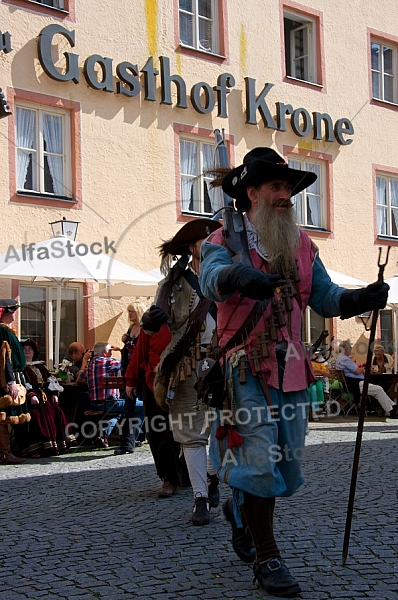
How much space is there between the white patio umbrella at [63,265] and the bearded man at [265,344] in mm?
7171

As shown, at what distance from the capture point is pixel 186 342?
6344mm

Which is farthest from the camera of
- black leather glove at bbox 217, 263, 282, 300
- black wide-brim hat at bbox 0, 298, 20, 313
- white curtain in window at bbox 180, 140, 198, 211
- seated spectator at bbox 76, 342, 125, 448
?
white curtain in window at bbox 180, 140, 198, 211

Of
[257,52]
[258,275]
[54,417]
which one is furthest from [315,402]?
[258,275]

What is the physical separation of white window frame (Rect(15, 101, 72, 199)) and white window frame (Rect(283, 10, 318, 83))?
646 centimetres

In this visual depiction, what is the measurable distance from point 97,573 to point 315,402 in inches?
→ 442

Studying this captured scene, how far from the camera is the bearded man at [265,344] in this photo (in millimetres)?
4273

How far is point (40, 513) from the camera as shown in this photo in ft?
22.2

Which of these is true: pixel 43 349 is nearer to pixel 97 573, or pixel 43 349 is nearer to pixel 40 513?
pixel 40 513

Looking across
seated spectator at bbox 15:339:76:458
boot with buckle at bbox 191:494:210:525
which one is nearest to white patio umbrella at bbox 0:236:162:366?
seated spectator at bbox 15:339:76:458

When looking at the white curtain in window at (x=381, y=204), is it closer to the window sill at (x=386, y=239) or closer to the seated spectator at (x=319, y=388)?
the window sill at (x=386, y=239)

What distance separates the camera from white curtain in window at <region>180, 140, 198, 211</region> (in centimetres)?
1734

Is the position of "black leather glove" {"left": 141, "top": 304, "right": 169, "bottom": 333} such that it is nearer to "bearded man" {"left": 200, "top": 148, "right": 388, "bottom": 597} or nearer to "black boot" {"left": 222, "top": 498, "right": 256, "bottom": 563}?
"bearded man" {"left": 200, "top": 148, "right": 388, "bottom": 597}

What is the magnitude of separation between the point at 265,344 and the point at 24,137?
11342 millimetres

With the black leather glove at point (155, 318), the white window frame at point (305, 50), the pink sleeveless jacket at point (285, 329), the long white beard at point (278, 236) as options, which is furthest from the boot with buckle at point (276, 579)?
the white window frame at point (305, 50)
